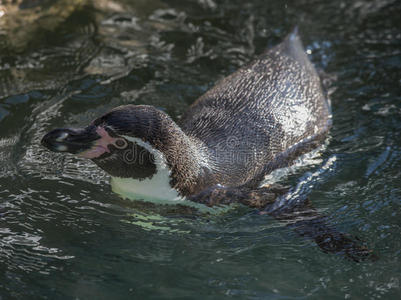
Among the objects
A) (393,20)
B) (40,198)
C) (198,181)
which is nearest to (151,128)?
(198,181)

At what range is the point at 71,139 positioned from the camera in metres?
4.79

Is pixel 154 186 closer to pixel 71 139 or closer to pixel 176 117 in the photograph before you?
pixel 71 139

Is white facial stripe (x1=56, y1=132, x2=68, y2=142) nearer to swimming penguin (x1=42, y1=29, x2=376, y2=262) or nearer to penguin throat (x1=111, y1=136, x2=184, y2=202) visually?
swimming penguin (x1=42, y1=29, x2=376, y2=262)

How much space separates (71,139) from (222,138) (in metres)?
1.54

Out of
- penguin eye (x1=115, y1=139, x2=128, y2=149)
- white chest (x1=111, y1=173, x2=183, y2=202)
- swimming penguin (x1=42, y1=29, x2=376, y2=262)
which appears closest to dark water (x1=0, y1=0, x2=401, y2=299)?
white chest (x1=111, y1=173, x2=183, y2=202)

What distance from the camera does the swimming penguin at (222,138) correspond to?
4.83 metres

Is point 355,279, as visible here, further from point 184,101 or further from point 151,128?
point 184,101

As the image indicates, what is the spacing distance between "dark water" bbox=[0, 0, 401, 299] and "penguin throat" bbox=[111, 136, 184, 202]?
0.14 m

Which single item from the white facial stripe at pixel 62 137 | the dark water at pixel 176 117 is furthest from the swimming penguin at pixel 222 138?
the dark water at pixel 176 117

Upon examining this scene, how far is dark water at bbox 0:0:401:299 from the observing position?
15.4 ft

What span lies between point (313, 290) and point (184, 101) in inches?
128

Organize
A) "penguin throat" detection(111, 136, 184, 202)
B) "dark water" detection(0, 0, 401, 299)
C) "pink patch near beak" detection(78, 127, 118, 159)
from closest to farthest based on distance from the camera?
"dark water" detection(0, 0, 401, 299), "pink patch near beak" detection(78, 127, 118, 159), "penguin throat" detection(111, 136, 184, 202)

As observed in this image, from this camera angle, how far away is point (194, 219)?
5297mm

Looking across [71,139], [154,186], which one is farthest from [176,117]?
[71,139]
